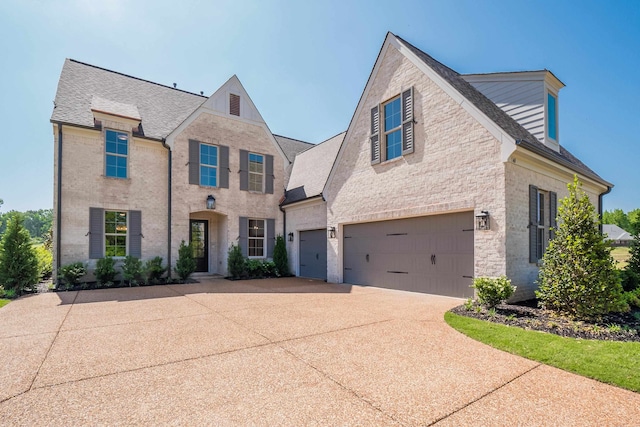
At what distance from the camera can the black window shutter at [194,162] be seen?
12.8m

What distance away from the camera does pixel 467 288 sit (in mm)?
7809

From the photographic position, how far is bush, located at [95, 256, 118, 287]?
1059cm

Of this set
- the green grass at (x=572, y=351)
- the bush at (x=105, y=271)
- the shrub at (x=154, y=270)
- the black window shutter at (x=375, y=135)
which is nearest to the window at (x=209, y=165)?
the shrub at (x=154, y=270)

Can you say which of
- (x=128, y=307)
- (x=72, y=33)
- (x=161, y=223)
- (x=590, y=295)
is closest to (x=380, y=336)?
(x=590, y=295)

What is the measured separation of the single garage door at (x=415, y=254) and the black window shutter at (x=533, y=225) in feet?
4.59

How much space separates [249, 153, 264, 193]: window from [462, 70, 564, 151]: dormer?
9.52 meters

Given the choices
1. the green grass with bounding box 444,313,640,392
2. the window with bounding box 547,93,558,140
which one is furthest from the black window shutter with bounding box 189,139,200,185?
the window with bounding box 547,93,558,140

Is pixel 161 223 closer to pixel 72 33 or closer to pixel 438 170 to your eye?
pixel 72 33

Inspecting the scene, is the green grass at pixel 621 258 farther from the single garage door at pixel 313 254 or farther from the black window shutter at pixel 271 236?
the black window shutter at pixel 271 236

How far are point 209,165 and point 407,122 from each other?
829 centimetres

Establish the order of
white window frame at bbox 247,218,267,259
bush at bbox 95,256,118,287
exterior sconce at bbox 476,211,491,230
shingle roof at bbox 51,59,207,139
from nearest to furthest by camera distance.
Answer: exterior sconce at bbox 476,211,491,230
bush at bbox 95,256,118,287
shingle roof at bbox 51,59,207,139
white window frame at bbox 247,218,267,259

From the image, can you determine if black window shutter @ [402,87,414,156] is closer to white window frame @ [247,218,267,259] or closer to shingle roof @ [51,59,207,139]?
white window frame @ [247,218,267,259]

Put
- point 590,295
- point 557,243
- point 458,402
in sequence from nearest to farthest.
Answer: point 458,402 → point 590,295 → point 557,243

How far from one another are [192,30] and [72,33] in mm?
3356
